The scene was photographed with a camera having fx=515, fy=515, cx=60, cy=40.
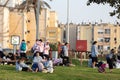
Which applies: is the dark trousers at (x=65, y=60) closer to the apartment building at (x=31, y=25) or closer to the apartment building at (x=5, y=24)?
the apartment building at (x=5, y=24)

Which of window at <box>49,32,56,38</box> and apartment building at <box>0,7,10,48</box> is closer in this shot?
apartment building at <box>0,7,10,48</box>

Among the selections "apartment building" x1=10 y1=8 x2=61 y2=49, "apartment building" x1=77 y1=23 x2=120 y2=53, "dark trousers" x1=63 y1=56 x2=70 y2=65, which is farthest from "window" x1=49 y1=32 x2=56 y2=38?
"dark trousers" x1=63 y1=56 x2=70 y2=65

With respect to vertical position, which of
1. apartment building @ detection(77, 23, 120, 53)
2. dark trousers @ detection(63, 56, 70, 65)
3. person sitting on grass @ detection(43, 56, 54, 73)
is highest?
person sitting on grass @ detection(43, 56, 54, 73)

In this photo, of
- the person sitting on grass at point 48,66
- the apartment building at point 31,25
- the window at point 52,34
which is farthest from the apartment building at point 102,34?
the person sitting on grass at point 48,66

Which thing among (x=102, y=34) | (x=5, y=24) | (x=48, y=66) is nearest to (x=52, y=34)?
(x=5, y=24)

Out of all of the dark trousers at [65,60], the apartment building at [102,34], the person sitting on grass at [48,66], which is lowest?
the apartment building at [102,34]

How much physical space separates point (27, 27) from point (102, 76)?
74.4 metres

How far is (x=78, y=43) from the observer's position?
4038cm

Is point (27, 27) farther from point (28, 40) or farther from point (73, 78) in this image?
point (73, 78)

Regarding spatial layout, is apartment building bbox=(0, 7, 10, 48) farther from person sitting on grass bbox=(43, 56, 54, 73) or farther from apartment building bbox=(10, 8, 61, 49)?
person sitting on grass bbox=(43, 56, 54, 73)

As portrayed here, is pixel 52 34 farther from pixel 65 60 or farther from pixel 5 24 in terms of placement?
pixel 65 60

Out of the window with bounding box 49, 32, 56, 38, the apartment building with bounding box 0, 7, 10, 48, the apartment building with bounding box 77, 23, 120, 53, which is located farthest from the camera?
the apartment building with bounding box 77, 23, 120, 53

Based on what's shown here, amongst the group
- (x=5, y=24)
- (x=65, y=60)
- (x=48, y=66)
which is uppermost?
(x=5, y=24)

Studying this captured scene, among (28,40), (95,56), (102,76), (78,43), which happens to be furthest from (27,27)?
(102,76)
